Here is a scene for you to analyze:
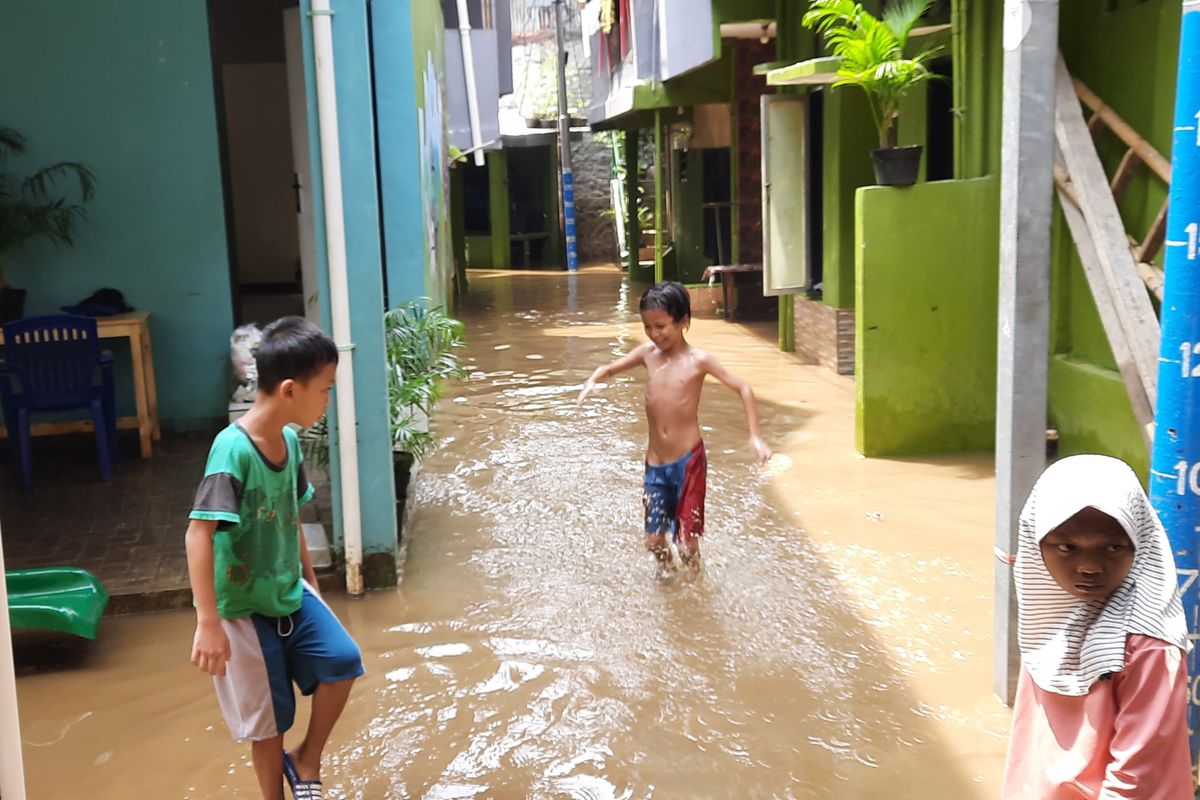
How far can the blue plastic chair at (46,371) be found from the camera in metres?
6.47

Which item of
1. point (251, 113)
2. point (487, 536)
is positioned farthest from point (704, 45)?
point (487, 536)

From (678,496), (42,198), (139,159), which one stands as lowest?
(678,496)

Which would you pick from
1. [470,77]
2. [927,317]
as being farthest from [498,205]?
[927,317]

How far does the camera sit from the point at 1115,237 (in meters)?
5.55

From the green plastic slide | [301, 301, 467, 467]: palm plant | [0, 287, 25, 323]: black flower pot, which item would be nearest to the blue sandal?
the green plastic slide

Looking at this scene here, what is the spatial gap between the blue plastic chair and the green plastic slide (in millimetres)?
1917

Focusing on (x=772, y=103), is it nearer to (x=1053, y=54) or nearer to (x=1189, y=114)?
(x=1053, y=54)

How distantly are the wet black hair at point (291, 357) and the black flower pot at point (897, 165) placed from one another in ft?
15.8

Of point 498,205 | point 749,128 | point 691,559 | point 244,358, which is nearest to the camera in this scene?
point 691,559

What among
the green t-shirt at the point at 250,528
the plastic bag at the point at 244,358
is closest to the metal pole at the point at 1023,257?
the green t-shirt at the point at 250,528

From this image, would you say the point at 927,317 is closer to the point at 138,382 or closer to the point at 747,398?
the point at 747,398

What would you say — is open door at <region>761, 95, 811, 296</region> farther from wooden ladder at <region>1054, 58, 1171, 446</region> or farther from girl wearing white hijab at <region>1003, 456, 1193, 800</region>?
girl wearing white hijab at <region>1003, 456, 1193, 800</region>

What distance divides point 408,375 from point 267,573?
312 centimetres

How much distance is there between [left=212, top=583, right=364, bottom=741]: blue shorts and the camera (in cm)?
310
